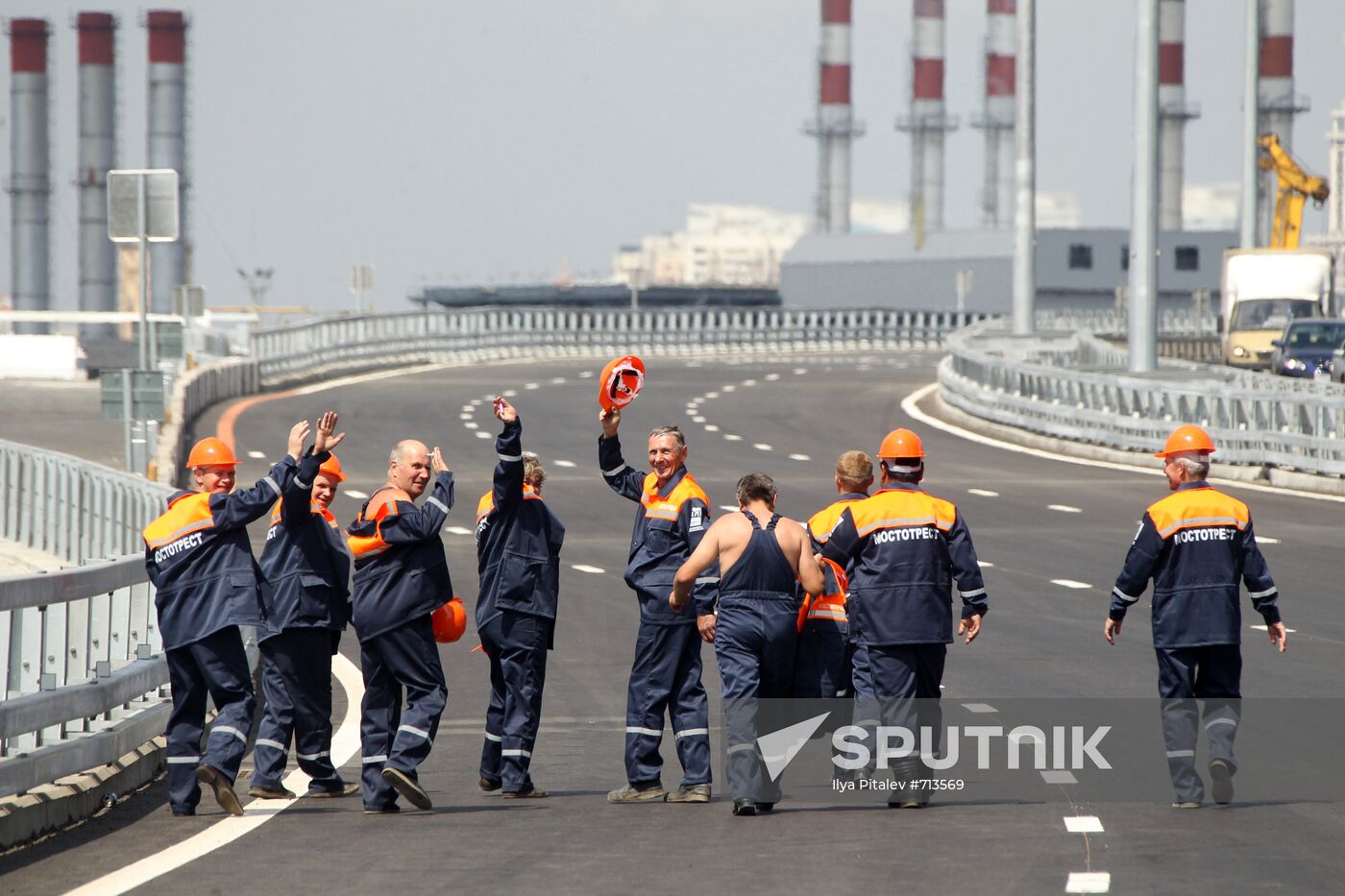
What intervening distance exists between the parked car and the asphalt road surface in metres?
16.1

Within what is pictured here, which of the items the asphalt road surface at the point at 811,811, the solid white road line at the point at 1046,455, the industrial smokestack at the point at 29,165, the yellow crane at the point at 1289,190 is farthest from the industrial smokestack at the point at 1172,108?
the asphalt road surface at the point at 811,811

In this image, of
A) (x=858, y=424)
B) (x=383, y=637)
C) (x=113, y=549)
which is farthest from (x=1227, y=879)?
(x=858, y=424)

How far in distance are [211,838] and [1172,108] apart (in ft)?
380

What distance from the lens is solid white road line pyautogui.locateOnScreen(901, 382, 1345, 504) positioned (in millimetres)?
26953

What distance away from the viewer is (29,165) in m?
101

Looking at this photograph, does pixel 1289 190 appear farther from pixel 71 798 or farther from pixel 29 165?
pixel 71 798

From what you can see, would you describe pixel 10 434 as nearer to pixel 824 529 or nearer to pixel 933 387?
pixel 933 387

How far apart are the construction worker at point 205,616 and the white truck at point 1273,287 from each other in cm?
4427

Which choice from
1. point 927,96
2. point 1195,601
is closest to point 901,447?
point 1195,601

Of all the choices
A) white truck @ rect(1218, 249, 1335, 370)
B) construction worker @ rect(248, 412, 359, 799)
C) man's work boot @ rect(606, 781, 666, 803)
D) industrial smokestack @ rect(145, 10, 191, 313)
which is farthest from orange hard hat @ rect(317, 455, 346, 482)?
industrial smokestack @ rect(145, 10, 191, 313)

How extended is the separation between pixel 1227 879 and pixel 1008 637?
7403 mm

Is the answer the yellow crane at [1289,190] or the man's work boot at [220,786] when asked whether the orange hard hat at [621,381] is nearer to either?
the man's work boot at [220,786]

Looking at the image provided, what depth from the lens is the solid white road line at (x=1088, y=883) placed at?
26.1 feet

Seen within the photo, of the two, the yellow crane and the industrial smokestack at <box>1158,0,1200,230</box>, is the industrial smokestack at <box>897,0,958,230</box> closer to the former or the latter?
the industrial smokestack at <box>1158,0,1200,230</box>
